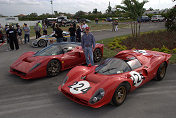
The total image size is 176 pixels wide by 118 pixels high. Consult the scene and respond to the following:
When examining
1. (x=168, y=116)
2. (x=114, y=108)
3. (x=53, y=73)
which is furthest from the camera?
(x=53, y=73)

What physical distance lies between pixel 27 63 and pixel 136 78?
3938mm

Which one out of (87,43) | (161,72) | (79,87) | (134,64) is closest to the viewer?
(79,87)

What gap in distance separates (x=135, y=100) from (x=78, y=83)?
63.2 inches

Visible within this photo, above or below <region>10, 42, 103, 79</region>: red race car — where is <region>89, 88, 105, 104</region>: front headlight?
below

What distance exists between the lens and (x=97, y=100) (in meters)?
3.59

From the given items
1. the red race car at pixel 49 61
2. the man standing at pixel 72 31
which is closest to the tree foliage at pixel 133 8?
the man standing at pixel 72 31

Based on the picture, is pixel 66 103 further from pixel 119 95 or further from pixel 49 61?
pixel 49 61

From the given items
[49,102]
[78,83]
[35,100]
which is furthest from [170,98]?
[35,100]

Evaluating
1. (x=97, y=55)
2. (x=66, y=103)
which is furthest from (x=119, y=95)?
(x=97, y=55)

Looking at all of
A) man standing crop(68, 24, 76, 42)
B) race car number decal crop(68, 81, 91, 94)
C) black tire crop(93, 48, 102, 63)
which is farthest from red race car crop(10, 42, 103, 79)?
man standing crop(68, 24, 76, 42)

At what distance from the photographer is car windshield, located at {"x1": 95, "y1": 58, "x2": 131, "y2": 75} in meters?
4.36

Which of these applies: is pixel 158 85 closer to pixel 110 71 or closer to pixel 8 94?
pixel 110 71

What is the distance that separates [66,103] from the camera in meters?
4.27

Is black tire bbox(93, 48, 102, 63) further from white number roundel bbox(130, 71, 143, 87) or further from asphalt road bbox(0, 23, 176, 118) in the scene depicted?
white number roundel bbox(130, 71, 143, 87)
